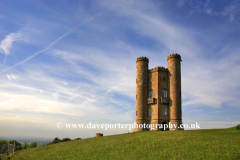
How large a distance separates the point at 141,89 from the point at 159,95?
188 inches

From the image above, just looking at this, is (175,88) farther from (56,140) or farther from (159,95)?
(56,140)

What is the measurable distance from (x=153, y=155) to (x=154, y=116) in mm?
27563

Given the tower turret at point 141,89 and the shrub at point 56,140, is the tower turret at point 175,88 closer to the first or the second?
the tower turret at point 141,89

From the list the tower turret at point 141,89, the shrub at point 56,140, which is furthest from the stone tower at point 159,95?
the shrub at point 56,140

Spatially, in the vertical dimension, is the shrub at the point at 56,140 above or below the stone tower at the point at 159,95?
below

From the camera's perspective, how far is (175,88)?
1849 inches

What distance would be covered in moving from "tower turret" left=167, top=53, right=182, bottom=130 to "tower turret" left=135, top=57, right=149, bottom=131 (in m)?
6.15

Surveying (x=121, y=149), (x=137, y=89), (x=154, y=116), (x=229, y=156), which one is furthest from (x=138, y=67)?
(x=229, y=156)

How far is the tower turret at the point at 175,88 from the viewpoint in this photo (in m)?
45.7

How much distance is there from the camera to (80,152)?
24828 millimetres

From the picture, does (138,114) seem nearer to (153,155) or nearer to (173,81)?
(173,81)

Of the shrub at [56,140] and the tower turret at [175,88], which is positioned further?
the tower turret at [175,88]

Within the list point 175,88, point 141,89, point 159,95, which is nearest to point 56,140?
point 141,89

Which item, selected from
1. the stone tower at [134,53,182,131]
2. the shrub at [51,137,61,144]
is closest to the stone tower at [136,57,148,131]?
the stone tower at [134,53,182,131]
